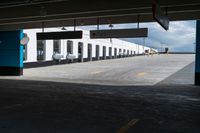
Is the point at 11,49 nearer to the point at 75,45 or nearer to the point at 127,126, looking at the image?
the point at 127,126

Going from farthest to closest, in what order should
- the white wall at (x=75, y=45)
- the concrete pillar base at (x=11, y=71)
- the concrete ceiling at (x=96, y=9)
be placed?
1. the white wall at (x=75, y=45)
2. the concrete pillar base at (x=11, y=71)
3. the concrete ceiling at (x=96, y=9)

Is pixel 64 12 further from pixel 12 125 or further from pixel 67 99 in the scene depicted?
pixel 12 125

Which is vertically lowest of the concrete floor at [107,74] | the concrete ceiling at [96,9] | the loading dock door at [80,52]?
the concrete floor at [107,74]

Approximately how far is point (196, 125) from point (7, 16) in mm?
14603

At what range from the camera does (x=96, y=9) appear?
1767cm

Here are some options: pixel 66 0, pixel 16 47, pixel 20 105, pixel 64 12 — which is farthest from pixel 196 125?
pixel 16 47

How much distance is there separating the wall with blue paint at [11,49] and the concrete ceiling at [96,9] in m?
6.76

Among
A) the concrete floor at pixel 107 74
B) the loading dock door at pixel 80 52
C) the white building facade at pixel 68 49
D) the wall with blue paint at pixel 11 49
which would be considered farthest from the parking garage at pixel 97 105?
the loading dock door at pixel 80 52

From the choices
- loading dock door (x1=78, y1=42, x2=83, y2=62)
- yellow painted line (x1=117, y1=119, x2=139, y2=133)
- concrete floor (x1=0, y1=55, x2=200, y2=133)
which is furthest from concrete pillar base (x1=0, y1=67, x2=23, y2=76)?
loading dock door (x1=78, y1=42, x2=83, y2=62)

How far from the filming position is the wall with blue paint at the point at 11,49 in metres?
28.7

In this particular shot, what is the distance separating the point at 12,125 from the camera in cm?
912

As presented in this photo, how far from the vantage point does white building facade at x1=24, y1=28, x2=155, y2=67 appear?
125 feet

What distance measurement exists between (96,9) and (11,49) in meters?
13.2

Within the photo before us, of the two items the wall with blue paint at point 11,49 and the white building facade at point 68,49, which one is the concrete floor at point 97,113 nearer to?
the wall with blue paint at point 11,49
